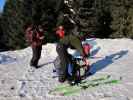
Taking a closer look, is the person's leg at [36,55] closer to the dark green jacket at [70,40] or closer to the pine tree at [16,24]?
the dark green jacket at [70,40]

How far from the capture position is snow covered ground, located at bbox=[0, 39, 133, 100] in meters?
11.4

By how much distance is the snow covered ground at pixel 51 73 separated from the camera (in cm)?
1139

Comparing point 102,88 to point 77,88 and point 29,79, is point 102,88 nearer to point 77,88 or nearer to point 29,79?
point 77,88

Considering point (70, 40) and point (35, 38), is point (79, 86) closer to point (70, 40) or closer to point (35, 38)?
point (70, 40)

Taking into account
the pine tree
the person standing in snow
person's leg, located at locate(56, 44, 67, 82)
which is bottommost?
the pine tree

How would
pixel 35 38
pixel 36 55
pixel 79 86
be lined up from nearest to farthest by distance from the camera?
pixel 79 86 → pixel 35 38 → pixel 36 55

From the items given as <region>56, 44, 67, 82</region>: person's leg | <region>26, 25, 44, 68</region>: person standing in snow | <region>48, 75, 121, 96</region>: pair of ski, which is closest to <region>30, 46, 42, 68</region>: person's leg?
<region>26, 25, 44, 68</region>: person standing in snow

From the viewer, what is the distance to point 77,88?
39.3ft

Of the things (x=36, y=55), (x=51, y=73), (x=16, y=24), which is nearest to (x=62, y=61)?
(x=51, y=73)

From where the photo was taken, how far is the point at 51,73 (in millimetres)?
15219

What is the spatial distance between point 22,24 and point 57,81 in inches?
1197

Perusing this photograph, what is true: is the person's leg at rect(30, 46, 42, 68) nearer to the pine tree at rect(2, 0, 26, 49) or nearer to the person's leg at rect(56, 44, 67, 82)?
the person's leg at rect(56, 44, 67, 82)

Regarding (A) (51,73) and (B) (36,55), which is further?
(B) (36,55)

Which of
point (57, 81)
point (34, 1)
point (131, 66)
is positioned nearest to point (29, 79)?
point (57, 81)
